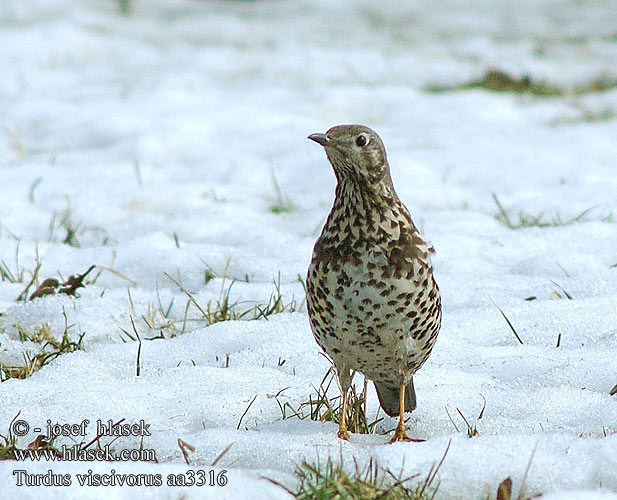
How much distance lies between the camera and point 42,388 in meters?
4.41

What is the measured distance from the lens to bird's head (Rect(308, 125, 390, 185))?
4.01 meters

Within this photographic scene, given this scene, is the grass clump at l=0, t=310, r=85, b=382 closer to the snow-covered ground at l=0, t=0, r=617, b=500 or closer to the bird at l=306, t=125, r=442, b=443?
the snow-covered ground at l=0, t=0, r=617, b=500

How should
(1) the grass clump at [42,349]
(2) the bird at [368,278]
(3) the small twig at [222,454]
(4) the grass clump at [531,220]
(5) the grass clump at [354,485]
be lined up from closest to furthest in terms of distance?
(5) the grass clump at [354,485], (3) the small twig at [222,454], (2) the bird at [368,278], (1) the grass clump at [42,349], (4) the grass clump at [531,220]

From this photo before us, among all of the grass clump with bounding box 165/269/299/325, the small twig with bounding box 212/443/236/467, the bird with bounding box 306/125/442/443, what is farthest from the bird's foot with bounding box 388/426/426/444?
the grass clump with bounding box 165/269/299/325

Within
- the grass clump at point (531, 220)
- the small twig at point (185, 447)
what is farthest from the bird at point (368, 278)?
the grass clump at point (531, 220)

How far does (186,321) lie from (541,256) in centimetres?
234

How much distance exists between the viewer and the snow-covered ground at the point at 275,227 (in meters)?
3.86

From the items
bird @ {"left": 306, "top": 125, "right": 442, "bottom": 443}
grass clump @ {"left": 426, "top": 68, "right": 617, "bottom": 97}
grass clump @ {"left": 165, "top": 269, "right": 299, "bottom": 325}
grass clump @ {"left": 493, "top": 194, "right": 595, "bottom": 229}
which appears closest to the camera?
bird @ {"left": 306, "top": 125, "right": 442, "bottom": 443}

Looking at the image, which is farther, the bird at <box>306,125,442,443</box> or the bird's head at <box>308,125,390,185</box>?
the bird's head at <box>308,125,390,185</box>

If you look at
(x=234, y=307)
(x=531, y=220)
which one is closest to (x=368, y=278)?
(x=234, y=307)

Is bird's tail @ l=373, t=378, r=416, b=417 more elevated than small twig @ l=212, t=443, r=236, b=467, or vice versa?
small twig @ l=212, t=443, r=236, b=467

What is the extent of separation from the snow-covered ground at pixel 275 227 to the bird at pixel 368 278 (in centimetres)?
37

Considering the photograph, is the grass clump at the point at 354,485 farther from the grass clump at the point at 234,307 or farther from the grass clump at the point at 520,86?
the grass clump at the point at 520,86

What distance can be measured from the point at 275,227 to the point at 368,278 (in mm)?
3260
